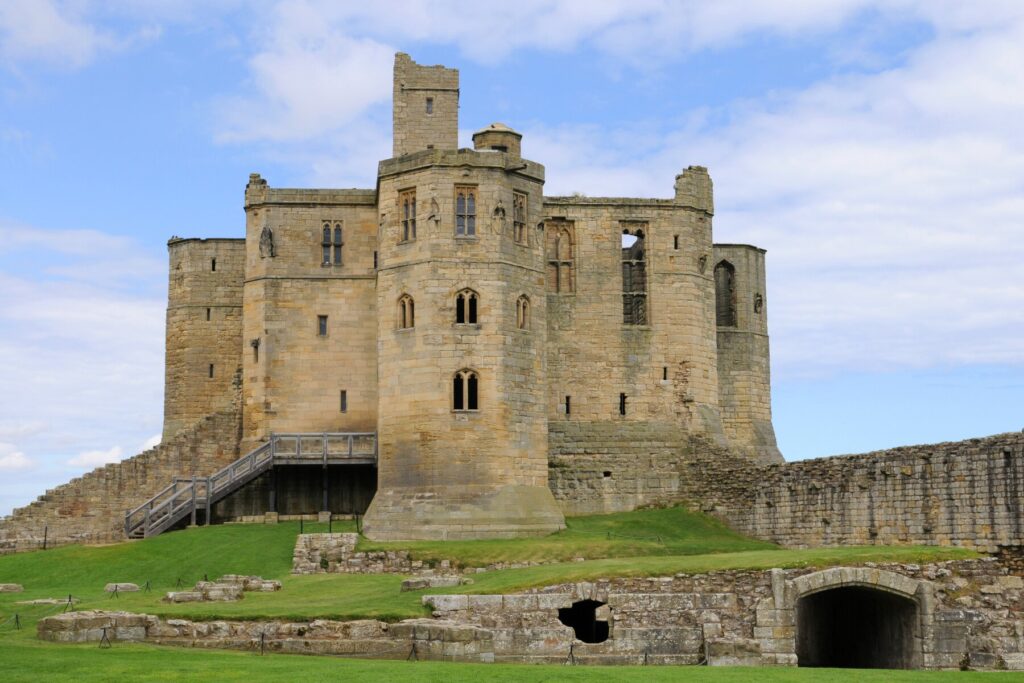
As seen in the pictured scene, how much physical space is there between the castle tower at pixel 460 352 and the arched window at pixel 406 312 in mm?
Answer: 44

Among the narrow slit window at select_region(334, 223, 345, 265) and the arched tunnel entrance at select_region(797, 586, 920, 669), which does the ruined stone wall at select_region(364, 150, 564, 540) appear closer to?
the narrow slit window at select_region(334, 223, 345, 265)

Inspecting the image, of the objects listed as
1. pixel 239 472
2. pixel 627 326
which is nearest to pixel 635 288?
pixel 627 326

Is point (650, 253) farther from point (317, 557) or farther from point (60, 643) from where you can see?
point (60, 643)

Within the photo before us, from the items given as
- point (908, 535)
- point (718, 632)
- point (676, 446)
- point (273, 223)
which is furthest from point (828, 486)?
point (273, 223)

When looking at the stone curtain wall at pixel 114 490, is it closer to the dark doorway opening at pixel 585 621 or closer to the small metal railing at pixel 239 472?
the small metal railing at pixel 239 472

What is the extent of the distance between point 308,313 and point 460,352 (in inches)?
329

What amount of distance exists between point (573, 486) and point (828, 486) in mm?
10325

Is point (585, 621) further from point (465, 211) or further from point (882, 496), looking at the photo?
point (465, 211)

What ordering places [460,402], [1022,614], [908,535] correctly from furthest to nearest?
[460,402]
[908,535]
[1022,614]

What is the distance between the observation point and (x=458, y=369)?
146 ft

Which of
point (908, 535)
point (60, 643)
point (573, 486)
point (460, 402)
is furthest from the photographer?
point (573, 486)

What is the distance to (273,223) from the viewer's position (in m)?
51.0

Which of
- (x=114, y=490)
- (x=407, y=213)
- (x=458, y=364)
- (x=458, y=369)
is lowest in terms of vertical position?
(x=114, y=490)

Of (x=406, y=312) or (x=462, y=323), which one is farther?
(x=406, y=312)
